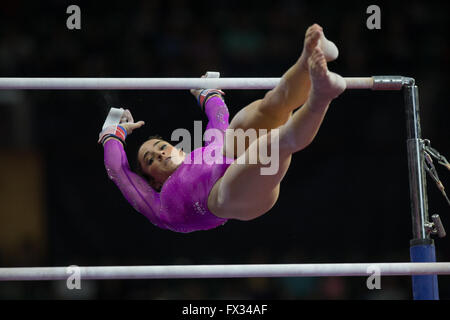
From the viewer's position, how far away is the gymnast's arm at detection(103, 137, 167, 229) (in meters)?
2.60

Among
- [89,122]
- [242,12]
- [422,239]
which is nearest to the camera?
[422,239]

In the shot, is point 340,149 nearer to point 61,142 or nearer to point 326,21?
point 326,21

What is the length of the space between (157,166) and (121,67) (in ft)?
6.67

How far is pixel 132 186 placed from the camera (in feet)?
8.64

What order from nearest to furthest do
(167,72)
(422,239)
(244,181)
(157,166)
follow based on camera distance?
(244,181), (422,239), (157,166), (167,72)

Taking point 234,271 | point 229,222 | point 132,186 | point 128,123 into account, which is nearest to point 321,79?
point 234,271

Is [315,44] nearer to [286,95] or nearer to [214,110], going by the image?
[286,95]

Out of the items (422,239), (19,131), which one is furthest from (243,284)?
(422,239)

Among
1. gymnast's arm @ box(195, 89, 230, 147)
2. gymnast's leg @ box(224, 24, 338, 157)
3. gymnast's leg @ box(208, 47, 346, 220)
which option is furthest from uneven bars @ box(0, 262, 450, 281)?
gymnast's arm @ box(195, 89, 230, 147)

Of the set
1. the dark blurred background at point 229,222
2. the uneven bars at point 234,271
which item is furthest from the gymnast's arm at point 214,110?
the dark blurred background at point 229,222

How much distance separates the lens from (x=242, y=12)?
16.7 feet

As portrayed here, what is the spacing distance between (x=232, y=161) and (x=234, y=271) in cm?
41

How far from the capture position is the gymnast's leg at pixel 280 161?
2.00m

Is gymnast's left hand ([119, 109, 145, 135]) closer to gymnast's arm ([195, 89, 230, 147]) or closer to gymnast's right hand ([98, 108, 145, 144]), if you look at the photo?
gymnast's right hand ([98, 108, 145, 144])
